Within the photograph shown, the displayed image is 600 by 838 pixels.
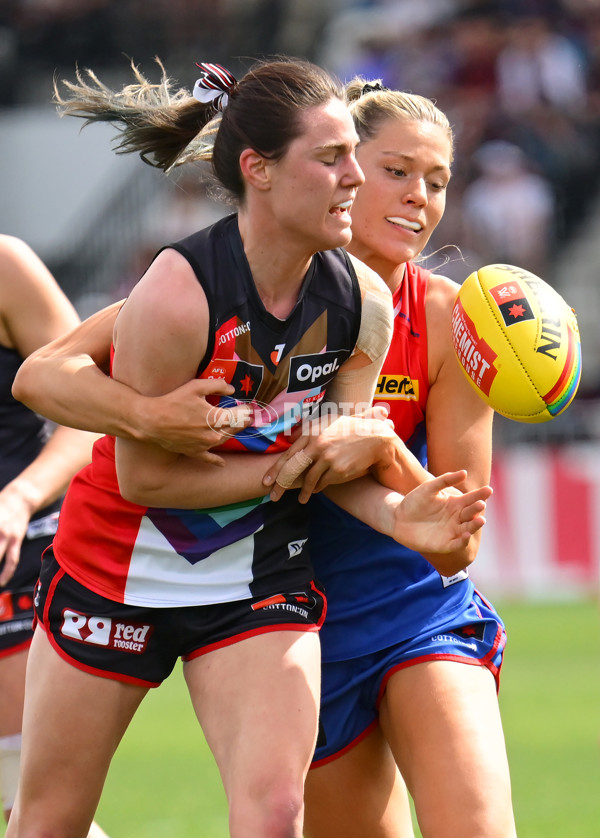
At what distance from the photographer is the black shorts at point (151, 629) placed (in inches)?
133

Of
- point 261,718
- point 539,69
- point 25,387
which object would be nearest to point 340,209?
point 25,387

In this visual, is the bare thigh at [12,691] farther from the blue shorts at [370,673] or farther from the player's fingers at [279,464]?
the player's fingers at [279,464]

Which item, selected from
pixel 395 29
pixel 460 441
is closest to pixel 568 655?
pixel 460 441

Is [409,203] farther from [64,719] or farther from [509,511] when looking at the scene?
[509,511]

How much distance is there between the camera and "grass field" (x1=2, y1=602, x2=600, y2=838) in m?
6.02

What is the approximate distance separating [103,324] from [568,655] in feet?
26.1

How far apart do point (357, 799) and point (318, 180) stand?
1808mm

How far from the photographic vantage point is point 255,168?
10.9 ft

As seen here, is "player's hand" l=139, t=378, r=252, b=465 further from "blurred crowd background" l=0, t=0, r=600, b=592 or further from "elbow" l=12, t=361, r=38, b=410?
"blurred crowd background" l=0, t=0, r=600, b=592

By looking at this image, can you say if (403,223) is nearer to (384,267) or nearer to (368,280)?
(384,267)

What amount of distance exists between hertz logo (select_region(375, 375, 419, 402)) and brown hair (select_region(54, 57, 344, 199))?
708 mm

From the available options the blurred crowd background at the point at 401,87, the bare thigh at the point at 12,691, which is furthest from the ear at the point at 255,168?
the blurred crowd background at the point at 401,87

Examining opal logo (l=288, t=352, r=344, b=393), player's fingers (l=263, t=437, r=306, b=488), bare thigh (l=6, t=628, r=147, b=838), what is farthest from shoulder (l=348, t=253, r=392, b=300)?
bare thigh (l=6, t=628, r=147, b=838)

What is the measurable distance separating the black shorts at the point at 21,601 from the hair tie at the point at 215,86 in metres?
1.73
